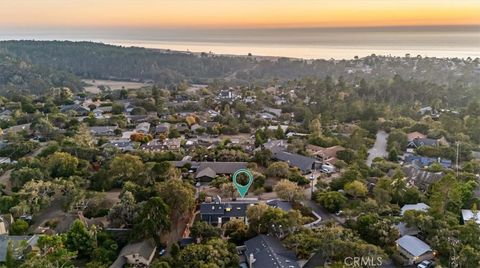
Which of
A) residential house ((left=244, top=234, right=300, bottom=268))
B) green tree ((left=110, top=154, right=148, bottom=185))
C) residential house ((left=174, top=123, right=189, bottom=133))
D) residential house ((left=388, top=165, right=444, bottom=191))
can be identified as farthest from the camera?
residential house ((left=174, top=123, right=189, bottom=133))

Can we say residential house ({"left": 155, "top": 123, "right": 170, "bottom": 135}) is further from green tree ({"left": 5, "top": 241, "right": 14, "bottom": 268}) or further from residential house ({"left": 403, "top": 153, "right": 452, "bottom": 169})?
green tree ({"left": 5, "top": 241, "right": 14, "bottom": 268})

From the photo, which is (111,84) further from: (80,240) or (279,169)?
(80,240)

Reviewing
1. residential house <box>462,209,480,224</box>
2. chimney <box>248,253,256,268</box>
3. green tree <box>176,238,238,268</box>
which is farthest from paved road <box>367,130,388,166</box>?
green tree <box>176,238,238,268</box>

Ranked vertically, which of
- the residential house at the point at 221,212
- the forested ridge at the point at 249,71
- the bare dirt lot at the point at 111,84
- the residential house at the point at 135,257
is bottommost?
the residential house at the point at 135,257

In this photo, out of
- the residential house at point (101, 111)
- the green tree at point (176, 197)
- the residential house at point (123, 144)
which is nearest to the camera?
the green tree at point (176, 197)

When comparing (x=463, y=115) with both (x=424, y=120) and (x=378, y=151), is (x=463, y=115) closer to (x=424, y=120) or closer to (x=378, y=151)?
(x=424, y=120)

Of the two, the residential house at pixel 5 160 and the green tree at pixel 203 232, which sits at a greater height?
the green tree at pixel 203 232

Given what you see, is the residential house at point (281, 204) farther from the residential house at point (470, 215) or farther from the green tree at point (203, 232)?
the residential house at point (470, 215)

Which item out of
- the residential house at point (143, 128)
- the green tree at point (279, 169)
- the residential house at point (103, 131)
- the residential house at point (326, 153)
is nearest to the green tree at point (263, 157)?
the green tree at point (279, 169)
